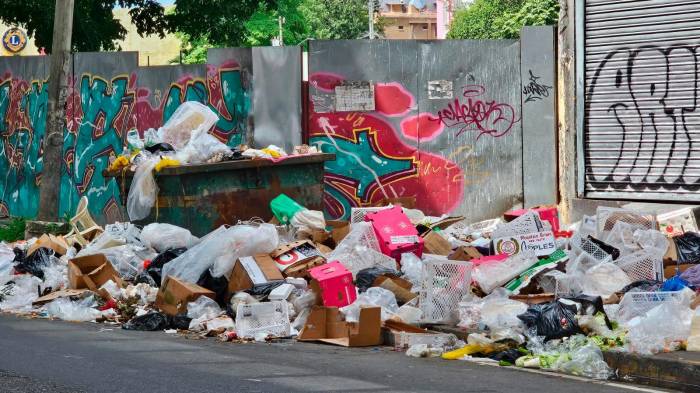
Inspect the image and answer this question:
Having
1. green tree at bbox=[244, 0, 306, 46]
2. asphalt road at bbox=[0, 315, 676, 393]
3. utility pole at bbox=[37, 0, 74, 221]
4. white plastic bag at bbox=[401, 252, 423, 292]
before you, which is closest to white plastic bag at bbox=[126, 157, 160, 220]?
white plastic bag at bbox=[401, 252, 423, 292]

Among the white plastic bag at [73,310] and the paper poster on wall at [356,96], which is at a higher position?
the paper poster on wall at [356,96]

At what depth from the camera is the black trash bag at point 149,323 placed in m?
10.2

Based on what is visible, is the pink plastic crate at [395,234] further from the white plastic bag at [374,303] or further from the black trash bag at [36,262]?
the black trash bag at [36,262]

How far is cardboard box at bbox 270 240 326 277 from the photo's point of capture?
10969mm

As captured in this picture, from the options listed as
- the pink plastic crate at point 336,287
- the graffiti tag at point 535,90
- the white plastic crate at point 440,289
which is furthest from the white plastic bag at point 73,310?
the graffiti tag at point 535,90

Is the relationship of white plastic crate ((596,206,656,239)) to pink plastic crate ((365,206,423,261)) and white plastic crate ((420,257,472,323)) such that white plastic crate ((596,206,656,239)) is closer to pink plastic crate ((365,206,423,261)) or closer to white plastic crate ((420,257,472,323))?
pink plastic crate ((365,206,423,261))

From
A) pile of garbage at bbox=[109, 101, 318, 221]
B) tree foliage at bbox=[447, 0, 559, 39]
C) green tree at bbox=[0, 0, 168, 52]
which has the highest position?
tree foliage at bbox=[447, 0, 559, 39]

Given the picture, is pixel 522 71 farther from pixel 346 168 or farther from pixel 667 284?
pixel 667 284

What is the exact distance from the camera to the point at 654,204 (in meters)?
13.6

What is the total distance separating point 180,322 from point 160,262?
5.15 ft

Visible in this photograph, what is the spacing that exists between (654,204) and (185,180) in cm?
530

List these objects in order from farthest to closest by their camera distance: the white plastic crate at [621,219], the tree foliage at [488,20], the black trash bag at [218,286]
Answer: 1. the tree foliage at [488,20]
2. the white plastic crate at [621,219]
3. the black trash bag at [218,286]

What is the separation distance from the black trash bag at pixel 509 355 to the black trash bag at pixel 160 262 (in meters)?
4.16

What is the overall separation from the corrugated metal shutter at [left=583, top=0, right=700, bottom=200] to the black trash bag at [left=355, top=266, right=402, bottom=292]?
14.0 ft
